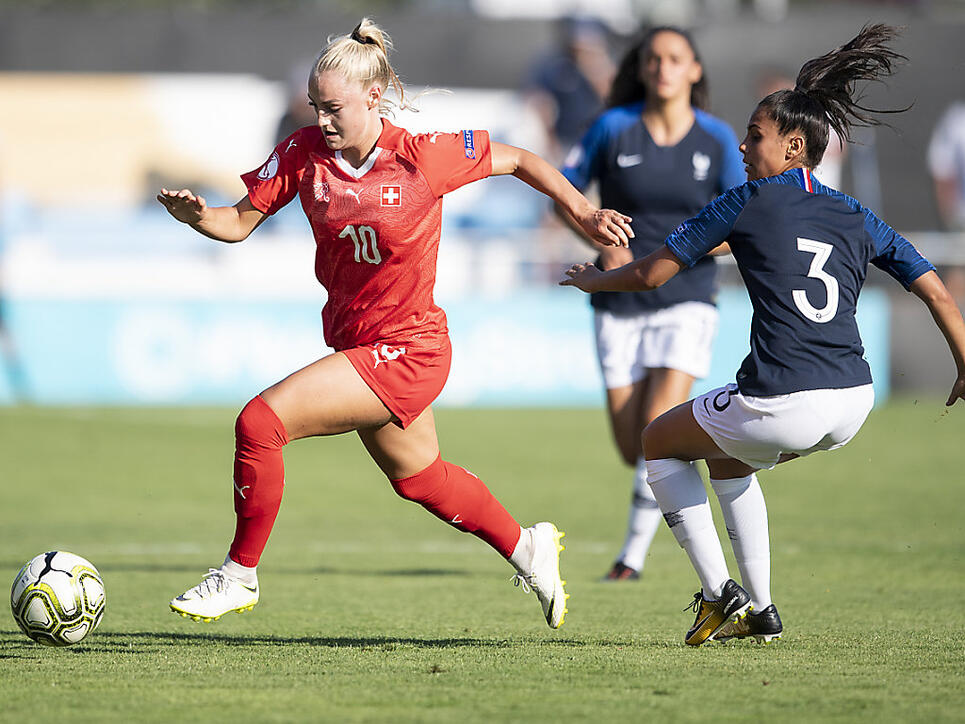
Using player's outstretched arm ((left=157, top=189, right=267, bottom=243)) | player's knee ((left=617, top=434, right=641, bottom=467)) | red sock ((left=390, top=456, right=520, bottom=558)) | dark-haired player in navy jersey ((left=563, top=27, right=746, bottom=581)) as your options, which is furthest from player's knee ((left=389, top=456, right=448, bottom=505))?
player's knee ((left=617, top=434, right=641, bottom=467))

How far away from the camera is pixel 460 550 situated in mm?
8758

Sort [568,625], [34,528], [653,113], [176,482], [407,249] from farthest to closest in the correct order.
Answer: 1. [176,482]
2. [34,528]
3. [653,113]
4. [568,625]
5. [407,249]

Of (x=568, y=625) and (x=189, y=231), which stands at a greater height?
(x=189, y=231)

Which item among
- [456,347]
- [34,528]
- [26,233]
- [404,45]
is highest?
[404,45]

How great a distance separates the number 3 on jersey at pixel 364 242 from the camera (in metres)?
5.30

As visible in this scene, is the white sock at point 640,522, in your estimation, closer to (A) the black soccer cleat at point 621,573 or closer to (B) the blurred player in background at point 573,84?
(A) the black soccer cleat at point 621,573

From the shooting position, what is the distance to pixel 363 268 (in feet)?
17.6

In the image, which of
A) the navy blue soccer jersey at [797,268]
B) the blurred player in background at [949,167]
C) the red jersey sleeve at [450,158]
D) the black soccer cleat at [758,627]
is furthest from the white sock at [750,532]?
the blurred player in background at [949,167]

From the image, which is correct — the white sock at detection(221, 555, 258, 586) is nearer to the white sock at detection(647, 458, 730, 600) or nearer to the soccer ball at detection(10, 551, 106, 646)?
the soccer ball at detection(10, 551, 106, 646)

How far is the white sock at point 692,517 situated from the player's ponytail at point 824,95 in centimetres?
124

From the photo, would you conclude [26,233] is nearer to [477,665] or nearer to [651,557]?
[651,557]

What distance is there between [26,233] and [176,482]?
26.8 feet

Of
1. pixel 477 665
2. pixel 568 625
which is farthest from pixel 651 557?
pixel 477 665

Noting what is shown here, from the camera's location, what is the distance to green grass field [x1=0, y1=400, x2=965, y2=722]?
446cm
